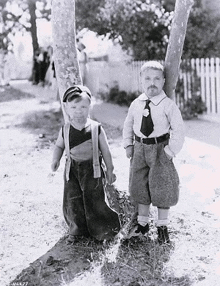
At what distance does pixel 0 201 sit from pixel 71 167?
1658 millimetres

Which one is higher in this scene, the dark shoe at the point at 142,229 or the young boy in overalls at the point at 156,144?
the young boy in overalls at the point at 156,144

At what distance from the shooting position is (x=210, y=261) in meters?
3.35

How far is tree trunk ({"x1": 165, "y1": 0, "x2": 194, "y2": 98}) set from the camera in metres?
3.86

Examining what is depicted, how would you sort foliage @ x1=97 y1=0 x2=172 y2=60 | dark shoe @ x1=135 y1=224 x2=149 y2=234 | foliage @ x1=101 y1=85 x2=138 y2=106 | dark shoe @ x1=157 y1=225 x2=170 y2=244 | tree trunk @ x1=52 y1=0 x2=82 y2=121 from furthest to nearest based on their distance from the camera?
foliage @ x1=101 y1=85 x2=138 y2=106 < foliage @ x1=97 y1=0 x2=172 y2=60 < tree trunk @ x1=52 y1=0 x2=82 y2=121 < dark shoe @ x1=135 y1=224 x2=149 y2=234 < dark shoe @ x1=157 y1=225 x2=170 y2=244

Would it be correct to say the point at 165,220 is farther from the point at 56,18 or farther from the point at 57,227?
Answer: the point at 56,18

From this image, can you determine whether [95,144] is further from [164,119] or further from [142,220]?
[142,220]

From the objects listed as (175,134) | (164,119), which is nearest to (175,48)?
(164,119)

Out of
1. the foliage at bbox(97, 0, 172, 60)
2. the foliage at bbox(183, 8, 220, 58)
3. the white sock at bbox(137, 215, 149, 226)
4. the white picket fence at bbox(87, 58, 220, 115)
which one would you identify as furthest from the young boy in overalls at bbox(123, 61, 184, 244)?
the foliage at bbox(97, 0, 172, 60)

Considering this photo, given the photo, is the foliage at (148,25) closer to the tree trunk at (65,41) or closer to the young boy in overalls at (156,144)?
A: the tree trunk at (65,41)

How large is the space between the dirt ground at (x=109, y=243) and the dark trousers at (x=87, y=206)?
0.38 feet

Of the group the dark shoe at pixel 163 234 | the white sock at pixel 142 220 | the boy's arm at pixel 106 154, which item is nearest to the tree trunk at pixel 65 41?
the boy's arm at pixel 106 154

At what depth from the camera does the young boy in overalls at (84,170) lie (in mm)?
3529

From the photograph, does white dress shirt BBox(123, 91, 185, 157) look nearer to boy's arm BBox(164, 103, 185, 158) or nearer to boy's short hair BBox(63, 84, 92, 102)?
boy's arm BBox(164, 103, 185, 158)

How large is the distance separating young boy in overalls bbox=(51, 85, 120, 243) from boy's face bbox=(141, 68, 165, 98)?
0.46m
